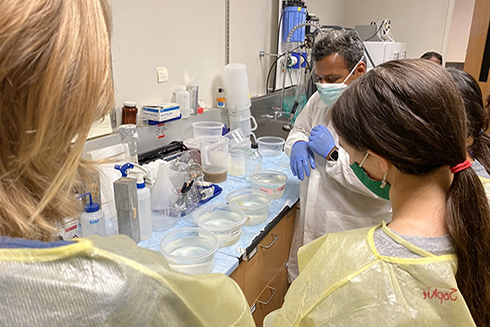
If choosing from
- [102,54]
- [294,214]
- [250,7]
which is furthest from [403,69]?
[250,7]

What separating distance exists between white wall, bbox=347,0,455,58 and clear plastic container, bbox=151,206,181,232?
4.41 m

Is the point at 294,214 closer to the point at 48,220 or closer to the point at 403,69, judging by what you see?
the point at 403,69

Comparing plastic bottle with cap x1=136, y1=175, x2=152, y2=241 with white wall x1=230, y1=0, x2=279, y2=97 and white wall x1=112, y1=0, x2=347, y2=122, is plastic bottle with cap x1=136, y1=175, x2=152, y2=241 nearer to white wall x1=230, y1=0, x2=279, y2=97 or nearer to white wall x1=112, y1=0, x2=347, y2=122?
white wall x1=112, y1=0, x2=347, y2=122

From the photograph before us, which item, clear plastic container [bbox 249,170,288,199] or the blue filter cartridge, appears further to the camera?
the blue filter cartridge

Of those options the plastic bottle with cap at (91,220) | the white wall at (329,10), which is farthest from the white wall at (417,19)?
the plastic bottle with cap at (91,220)

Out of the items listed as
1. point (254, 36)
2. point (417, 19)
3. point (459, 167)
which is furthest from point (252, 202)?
point (417, 19)

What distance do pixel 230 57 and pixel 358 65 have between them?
3.57 ft

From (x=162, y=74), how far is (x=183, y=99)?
0.19 meters

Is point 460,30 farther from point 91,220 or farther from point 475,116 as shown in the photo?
point 91,220

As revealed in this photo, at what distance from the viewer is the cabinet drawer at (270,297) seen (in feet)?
5.24

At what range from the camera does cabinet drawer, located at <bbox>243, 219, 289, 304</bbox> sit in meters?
1.44

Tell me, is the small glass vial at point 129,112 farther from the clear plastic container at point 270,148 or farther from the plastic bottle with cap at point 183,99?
the clear plastic container at point 270,148

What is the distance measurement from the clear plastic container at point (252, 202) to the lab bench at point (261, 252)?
3cm

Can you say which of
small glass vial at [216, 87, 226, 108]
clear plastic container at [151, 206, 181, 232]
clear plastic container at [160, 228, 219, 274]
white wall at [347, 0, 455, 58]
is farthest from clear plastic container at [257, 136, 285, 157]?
white wall at [347, 0, 455, 58]
